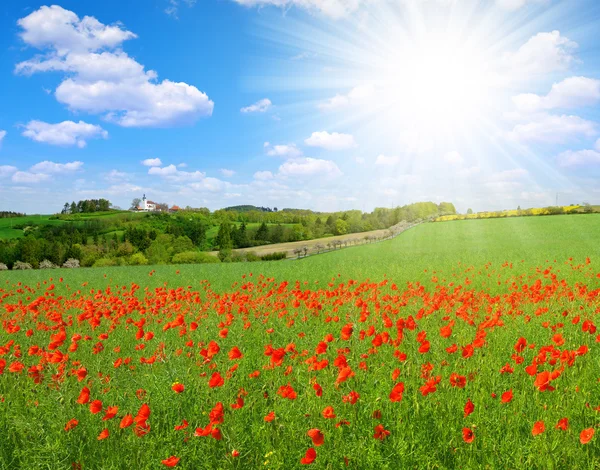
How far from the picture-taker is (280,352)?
3.48 metres

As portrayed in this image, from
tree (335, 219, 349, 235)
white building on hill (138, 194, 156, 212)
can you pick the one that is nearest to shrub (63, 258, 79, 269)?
tree (335, 219, 349, 235)

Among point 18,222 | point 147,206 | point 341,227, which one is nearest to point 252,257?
point 341,227

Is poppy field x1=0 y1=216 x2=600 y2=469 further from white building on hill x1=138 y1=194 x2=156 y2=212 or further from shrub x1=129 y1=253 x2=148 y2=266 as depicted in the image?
white building on hill x1=138 y1=194 x2=156 y2=212

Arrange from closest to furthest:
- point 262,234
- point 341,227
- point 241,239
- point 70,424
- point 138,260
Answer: point 70,424 → point 138,260 → point 241,239 → point 262,234 → point 341,227

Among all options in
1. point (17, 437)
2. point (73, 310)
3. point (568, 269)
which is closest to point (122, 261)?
point (73, 310)

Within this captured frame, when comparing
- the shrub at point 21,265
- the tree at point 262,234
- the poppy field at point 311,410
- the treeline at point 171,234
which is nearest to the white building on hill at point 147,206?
the treeline at point 171,234

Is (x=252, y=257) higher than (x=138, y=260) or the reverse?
higher

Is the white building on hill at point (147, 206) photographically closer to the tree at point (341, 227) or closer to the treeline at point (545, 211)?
the tree at point (341, 227)

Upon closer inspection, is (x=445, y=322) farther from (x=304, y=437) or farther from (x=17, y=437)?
(x=17, y=437)

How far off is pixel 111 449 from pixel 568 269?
1639cm

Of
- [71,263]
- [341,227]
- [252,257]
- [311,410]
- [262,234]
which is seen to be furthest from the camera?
[341,227]

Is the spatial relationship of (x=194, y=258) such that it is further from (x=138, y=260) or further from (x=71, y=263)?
(x=71, y=263)

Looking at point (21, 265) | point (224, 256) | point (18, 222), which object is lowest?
→ point (21, 265)

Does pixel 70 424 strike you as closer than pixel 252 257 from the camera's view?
Yes
